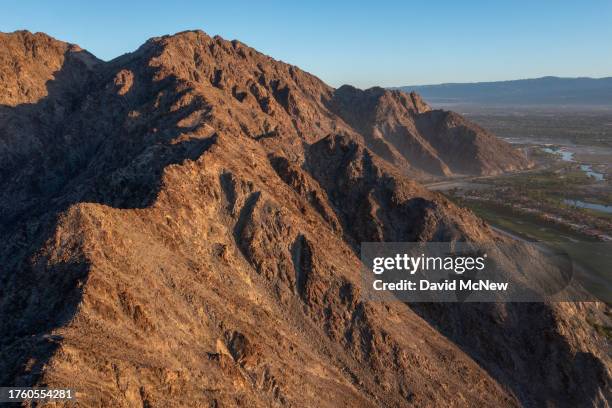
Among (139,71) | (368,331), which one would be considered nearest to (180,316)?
(368,331)

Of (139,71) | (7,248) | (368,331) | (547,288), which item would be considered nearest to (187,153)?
(7,248)

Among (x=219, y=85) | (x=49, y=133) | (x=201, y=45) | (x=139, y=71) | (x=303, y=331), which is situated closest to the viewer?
(x=303, y=331)

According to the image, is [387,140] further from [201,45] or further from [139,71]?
[139,71]

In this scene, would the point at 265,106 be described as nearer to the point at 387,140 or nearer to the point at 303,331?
the point at 387,140

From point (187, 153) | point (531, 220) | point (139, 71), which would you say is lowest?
point (531, 220)

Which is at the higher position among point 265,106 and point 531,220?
point 265,106

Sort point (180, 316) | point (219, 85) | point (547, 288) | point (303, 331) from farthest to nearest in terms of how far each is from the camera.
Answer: point (219, 85)
point (547, 288)
point (303, 331)
point (180, 316)

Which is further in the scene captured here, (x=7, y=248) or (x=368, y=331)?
(x=7, y=248)
